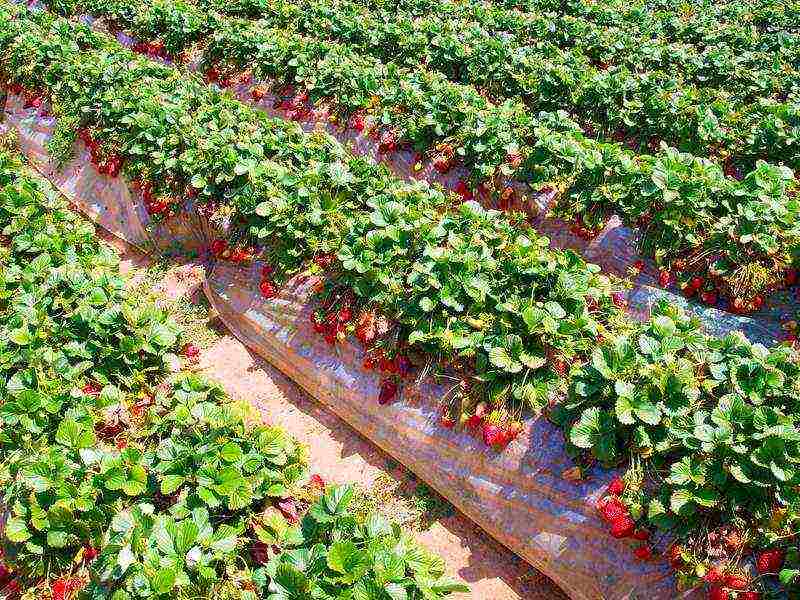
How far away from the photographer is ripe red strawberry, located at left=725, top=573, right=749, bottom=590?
3.46 meters

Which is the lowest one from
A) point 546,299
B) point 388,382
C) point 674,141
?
point 388,382

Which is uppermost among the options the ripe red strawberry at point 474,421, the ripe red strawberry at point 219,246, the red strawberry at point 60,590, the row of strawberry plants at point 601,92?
the row of strawberry plants at point 601,92

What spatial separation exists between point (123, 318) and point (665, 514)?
14.4 feet

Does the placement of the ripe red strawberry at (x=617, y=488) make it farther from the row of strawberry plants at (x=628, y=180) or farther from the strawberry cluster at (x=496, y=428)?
the row of strawberry plants at (x=628, y=180)

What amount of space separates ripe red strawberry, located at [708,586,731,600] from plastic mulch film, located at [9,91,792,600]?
25cm

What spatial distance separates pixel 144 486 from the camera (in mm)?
3957

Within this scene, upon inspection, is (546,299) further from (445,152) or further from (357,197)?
(445,152)

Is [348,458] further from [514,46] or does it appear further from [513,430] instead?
[514,46]

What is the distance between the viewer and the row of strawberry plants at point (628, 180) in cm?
560

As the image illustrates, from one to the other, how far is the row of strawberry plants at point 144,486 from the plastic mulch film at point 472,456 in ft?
3.00

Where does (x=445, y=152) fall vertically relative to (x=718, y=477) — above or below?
above

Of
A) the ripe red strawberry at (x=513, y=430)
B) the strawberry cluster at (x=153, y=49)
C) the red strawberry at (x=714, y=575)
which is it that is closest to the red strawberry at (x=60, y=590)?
the ripe red strawberry at (x=513, y=430)

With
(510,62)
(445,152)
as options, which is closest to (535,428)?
(445,152)

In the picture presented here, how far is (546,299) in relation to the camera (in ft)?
16.0
